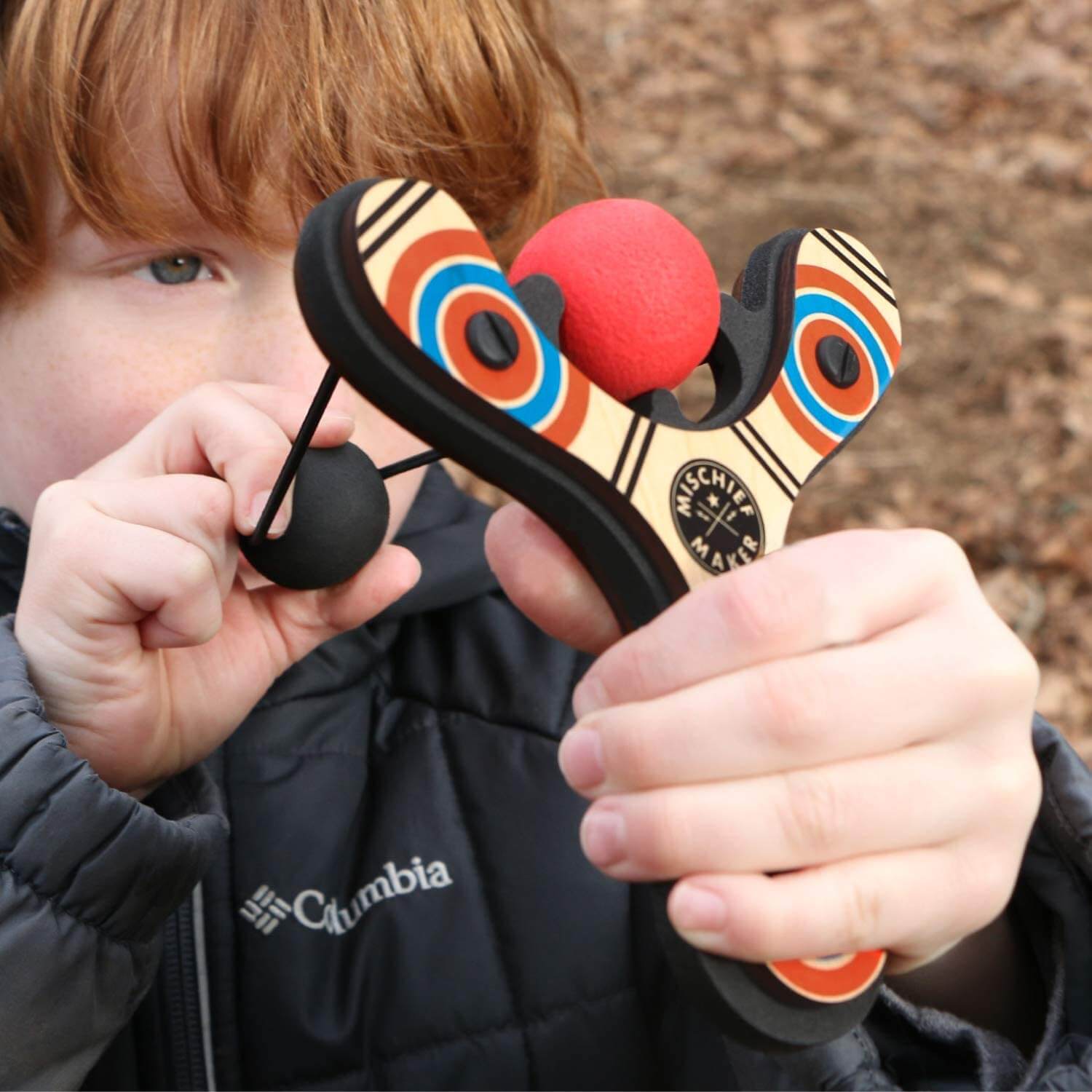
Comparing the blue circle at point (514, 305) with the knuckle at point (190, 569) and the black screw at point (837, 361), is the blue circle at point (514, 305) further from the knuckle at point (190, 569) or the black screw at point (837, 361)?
the knuckle at point (190, 569)

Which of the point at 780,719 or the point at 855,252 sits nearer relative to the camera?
the point at 780,719

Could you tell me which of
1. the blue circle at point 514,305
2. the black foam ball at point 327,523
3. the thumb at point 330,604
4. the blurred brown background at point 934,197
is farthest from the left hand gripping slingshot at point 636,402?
the blurred brown background at point 934,197

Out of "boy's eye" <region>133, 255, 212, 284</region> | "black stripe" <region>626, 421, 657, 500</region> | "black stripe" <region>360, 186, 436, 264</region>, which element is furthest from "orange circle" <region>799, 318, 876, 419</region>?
"boy's eye" <region>133, 255, 212, 284</region>

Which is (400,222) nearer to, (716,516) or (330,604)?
(716,516)

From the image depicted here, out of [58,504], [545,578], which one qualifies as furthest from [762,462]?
[58,504]

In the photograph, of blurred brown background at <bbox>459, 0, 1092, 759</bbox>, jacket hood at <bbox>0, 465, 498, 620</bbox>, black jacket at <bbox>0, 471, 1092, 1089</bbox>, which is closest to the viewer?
black jacket at <bbox>0, 471, 1092, 1089</bbox>

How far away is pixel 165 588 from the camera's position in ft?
2.47

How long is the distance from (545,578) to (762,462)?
0.36 ft

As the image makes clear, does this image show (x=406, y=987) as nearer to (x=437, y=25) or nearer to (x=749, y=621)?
(x=749, y=621)

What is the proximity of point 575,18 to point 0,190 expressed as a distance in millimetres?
3001

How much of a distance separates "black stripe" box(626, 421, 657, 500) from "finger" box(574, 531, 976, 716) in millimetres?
49

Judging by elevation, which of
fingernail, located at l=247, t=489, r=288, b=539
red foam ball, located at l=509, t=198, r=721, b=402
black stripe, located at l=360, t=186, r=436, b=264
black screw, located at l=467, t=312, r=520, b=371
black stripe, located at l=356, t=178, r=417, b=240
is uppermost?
black stripe, located at l=356, t=178, r=417, b=240

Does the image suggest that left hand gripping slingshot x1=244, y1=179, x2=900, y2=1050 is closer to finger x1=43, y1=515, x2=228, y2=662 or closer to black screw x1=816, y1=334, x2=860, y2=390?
black screw x1=816, y1=334, x2=860, y2=390

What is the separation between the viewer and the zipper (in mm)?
973
